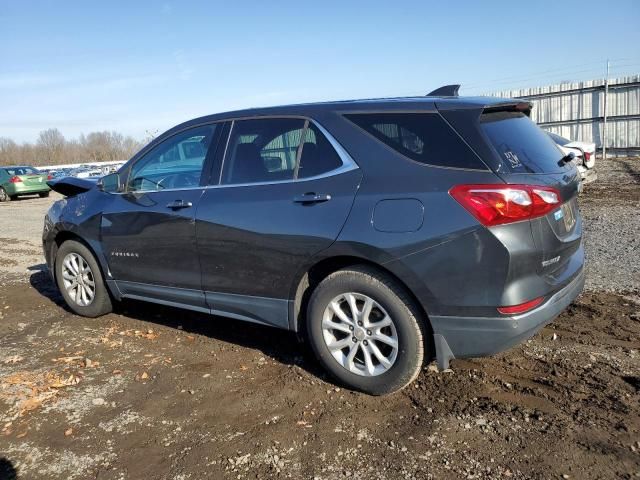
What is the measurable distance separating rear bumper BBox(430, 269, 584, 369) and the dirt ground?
37 centimetres

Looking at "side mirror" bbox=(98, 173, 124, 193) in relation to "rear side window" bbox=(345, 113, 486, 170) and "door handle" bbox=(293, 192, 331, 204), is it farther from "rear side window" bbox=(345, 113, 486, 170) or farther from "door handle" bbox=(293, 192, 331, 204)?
"rear side window" bbox=(345, 113, 486, 170)

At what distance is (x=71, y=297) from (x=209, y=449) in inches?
122

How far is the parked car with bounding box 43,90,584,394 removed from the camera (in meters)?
3.05

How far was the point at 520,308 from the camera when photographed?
306 cm

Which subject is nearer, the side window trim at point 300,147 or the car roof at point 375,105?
the car roof at point 375,105

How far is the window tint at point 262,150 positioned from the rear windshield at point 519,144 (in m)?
1.28

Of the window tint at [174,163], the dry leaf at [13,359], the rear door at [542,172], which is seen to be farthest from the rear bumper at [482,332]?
the dry leaf at [13,359]

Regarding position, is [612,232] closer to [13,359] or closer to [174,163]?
[174,163]

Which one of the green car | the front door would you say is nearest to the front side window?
the green car

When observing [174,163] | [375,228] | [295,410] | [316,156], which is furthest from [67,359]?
[375,228]

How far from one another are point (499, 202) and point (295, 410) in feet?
5.66

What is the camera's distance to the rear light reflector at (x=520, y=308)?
3.03 meters

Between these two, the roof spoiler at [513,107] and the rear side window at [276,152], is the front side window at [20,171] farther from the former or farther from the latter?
the roof spoiler at [513,107]

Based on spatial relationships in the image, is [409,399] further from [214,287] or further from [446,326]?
[214,287]
